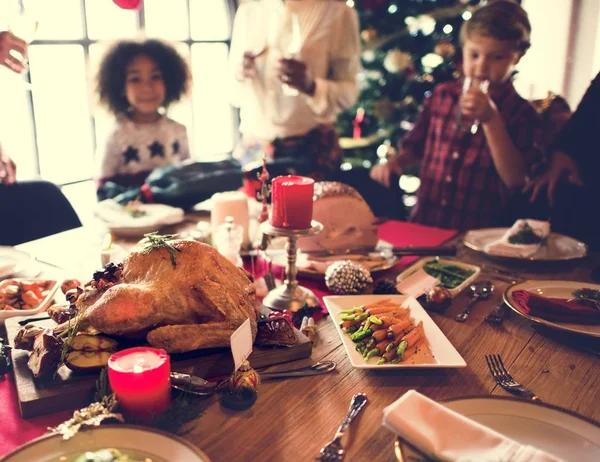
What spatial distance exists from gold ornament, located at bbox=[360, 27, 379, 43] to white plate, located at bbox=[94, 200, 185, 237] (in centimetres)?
206

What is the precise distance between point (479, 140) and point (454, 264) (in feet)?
3.07

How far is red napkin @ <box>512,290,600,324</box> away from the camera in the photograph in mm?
1185

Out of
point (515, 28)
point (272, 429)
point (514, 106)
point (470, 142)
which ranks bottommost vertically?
point (272, 429)

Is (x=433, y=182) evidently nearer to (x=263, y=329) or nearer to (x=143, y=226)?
(x=143, y=226)

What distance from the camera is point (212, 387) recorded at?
3.14ft

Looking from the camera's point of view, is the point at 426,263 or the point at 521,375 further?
the point at 426,263

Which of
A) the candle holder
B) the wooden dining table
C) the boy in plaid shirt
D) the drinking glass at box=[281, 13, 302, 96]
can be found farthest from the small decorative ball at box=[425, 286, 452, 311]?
the drinking glass at box=[281, 13, 302, 96]

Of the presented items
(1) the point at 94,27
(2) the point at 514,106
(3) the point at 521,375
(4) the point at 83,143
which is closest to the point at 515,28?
(2) the point at 514,106

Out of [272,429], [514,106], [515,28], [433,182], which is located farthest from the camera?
[433,182]

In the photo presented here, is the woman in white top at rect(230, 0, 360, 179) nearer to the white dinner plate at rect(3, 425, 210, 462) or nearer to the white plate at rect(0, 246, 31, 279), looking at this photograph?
the white plate at rect(0, 246, 31, 279)

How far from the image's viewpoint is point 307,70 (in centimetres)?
271

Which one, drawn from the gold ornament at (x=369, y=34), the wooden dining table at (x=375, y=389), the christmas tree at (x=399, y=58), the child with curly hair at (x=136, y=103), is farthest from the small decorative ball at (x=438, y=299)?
the gold ornament at (x=369, y=34)

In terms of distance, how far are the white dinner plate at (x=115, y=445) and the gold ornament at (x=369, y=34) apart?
10.2 ft

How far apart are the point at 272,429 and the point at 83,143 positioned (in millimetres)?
3254
